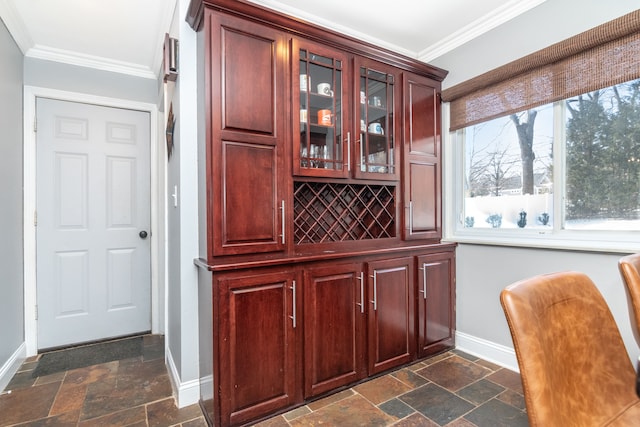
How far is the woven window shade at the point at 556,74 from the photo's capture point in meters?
1.70

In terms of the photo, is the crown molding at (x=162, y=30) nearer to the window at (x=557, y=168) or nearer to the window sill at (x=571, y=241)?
the window at (x=557, y=168)

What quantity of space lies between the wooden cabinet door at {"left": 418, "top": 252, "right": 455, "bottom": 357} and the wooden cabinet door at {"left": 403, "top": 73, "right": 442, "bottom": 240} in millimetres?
220

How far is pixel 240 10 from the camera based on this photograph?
5.61 feet

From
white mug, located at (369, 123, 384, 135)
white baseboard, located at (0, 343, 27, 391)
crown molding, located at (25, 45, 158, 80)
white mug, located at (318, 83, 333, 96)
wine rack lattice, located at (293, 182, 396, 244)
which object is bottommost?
white baseboard, located at (0, 343, 27, 391)

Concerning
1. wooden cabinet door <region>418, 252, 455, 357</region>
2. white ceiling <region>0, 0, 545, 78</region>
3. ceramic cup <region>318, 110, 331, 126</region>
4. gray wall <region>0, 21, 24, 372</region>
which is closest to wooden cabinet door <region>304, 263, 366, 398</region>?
wooden cabinet door <region>418, 252, 455, 357</region>

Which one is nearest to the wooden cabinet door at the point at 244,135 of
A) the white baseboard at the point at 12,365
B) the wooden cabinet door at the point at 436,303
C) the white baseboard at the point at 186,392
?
the white baseboard at the point at 186,392

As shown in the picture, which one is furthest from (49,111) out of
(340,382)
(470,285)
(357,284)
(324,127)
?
(470,285)

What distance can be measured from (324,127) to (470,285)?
1703mm

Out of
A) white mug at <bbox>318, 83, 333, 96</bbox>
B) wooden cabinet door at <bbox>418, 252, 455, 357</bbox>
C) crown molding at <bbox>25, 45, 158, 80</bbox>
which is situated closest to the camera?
white mug at <bbox>318, 83, 333, 96</bbox>

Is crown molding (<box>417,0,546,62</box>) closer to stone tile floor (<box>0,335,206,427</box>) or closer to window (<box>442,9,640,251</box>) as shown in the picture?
window (<box>442,9,640,251</box>)

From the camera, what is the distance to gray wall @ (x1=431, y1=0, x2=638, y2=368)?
182cm

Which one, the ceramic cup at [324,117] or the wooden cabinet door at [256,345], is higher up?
the ceramic cup at [324,117]

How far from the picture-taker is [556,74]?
198 centimetres

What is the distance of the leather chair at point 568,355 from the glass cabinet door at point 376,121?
56.8 inches
